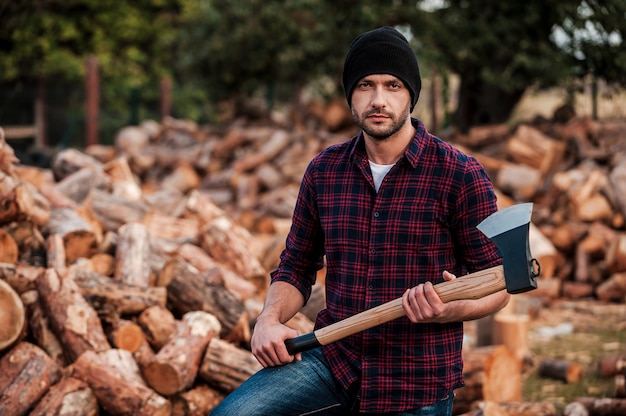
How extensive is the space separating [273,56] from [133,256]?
1090 cm

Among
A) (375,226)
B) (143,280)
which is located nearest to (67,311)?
(143,280)

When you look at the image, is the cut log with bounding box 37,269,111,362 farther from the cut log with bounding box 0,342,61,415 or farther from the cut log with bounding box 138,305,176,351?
the cut log with bounding box 138,305,176,351

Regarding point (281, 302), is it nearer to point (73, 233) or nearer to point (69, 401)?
point (69, 401)

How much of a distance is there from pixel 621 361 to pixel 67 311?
3688 mm

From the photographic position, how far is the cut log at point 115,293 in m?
4.43

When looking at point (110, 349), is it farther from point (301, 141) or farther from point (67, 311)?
point (301, 141)

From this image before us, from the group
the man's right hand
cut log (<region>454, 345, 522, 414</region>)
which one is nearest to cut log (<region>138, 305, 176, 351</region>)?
cut log (<region>454, 345, 522, 414</region>)

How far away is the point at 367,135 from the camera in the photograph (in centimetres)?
268

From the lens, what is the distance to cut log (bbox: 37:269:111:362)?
13.3 ft

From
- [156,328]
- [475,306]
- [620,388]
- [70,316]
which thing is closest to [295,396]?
[475,306]

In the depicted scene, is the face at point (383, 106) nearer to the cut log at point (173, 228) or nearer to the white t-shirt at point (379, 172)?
the white t-shirt at point (379, 172)

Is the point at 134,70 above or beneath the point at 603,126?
above

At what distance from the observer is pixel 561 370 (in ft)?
18.4

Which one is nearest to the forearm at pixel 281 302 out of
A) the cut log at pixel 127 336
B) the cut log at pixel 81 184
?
the cut log at pixel 127 336
